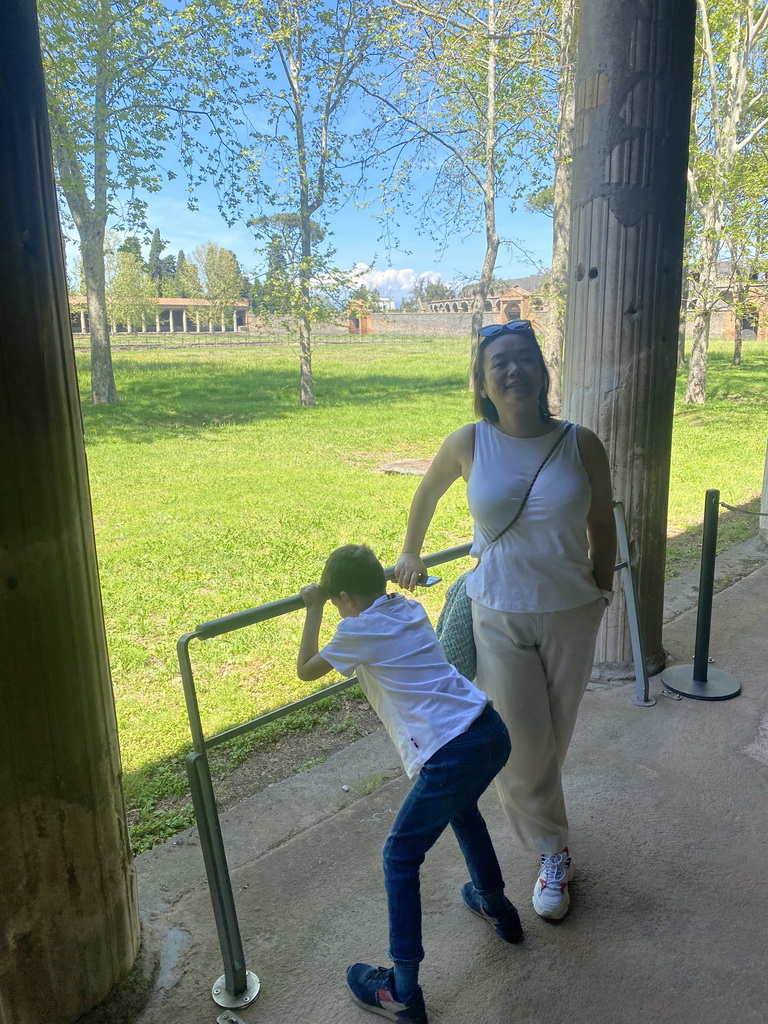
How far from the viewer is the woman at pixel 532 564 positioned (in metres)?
2.13

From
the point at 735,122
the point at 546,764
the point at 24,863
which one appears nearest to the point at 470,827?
the point at 546,764

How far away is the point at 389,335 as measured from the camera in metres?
35.8

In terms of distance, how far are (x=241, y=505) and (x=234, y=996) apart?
7.96 meters

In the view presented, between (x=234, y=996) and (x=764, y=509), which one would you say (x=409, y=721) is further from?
(x=764, y=509)

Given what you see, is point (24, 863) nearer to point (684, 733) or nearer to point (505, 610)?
point (505, 610)

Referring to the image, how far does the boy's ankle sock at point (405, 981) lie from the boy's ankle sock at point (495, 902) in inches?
12.8

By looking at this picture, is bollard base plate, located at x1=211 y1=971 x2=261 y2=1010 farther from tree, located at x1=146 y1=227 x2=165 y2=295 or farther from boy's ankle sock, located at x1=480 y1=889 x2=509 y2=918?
tree, located at x1=146 y1=227 x2=165 y2=295

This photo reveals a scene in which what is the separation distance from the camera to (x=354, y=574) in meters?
1.89

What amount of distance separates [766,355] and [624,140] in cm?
3489

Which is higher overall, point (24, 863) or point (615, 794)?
point (24, 863)

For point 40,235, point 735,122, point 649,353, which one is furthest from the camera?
point 735,122

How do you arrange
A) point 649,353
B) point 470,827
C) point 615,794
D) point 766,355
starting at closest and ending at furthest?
1. point 470,827
2. point 615,794
3. point 649,353
4. point 766,355

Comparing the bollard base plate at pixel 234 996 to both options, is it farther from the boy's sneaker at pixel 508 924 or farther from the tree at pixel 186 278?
the tree at pixel 186 278

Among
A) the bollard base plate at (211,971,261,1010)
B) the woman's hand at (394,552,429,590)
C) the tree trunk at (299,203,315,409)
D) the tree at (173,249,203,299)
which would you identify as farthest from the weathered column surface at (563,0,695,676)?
the tree at (173,249,203,299)
